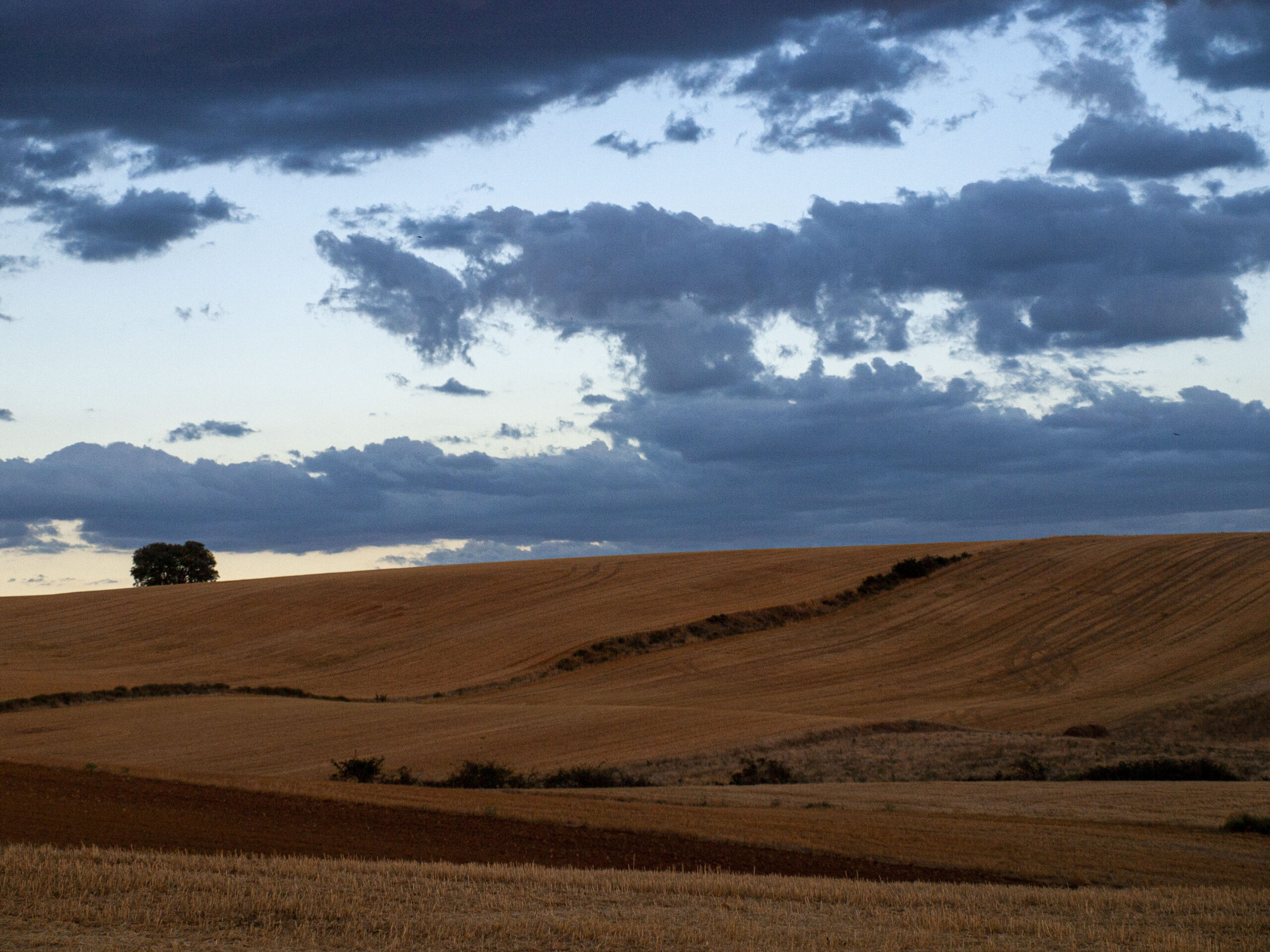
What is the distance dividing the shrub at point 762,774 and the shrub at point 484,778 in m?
4.55

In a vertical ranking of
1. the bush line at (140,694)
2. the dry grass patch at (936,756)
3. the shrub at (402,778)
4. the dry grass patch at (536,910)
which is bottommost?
the bush line at (140,694)

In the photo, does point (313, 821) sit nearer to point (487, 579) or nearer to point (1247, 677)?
point (1247, 677)

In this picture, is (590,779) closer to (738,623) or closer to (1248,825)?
(1248,825)

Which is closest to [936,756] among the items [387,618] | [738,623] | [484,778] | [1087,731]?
[1087,731]

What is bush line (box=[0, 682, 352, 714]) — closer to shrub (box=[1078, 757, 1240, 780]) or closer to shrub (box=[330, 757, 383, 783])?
shrub (box=[330, 757, 383, 783])

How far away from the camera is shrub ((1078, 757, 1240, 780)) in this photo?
23.9 m

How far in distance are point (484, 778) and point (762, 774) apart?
5.97 meters

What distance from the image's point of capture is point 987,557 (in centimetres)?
5709

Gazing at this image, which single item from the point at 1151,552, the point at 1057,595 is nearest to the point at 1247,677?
the point at 1057,595

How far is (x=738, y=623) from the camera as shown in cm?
4709

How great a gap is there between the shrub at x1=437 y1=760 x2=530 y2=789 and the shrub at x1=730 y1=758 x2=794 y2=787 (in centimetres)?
455

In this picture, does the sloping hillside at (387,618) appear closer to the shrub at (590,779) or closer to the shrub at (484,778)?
the shrub at (484,778)

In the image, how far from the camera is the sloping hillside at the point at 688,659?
29.1 metres

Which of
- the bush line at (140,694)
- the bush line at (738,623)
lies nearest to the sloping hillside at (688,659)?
the bush line at (738,623)
